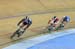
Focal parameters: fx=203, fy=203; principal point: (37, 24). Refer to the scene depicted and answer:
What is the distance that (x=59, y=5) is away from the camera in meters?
1.51

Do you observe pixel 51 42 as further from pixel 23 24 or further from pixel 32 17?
pixel 32 17

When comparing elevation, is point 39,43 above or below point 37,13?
below

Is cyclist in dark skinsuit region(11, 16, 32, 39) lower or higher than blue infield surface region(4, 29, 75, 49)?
higher

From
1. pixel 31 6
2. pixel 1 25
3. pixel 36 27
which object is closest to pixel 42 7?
pixel 31 6

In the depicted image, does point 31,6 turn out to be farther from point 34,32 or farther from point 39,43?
point 39,43

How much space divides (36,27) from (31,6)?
28 centimetres

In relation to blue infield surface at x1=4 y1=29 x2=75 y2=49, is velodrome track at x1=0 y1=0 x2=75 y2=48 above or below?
above

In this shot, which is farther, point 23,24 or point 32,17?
point 32,17

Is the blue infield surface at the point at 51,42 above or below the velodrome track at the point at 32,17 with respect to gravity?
below

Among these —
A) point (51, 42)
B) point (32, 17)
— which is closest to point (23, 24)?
point (51, 42)

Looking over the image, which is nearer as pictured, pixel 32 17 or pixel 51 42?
pixel 51 42

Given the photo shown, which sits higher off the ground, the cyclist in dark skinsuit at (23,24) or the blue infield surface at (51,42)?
the cyclist in dark skinsuit at (23,24)

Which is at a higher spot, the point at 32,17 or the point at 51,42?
the point at 32,17

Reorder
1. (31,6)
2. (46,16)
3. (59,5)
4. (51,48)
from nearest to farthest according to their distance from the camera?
(51,48)
(46,16)
(31,6)
(59,5)
